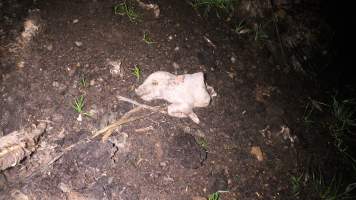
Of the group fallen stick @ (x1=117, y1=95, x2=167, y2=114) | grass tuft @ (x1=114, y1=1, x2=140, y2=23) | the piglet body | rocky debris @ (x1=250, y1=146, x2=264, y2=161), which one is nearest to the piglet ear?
the piglet body

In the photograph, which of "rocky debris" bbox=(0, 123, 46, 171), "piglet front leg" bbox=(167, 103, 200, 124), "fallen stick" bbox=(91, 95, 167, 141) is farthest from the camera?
"piglet front leg" bbox=(167, 103, 200, 124)

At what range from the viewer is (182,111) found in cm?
222

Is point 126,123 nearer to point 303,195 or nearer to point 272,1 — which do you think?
point 303,195

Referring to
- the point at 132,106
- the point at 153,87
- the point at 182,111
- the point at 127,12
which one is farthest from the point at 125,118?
the point at 127,12

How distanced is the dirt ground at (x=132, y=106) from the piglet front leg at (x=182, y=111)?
40 millimetres

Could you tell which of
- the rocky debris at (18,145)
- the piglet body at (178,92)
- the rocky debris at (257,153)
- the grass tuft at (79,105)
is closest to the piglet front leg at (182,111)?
the piglet body at (178,92)

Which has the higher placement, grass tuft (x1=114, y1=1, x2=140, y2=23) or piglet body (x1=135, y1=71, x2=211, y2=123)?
grass tuft (x1=114, y1=1, x2=140, y2=23)

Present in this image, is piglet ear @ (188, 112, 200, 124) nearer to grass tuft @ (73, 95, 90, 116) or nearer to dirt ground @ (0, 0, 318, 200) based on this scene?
dirt ground @ (0, 0, 318, 200)

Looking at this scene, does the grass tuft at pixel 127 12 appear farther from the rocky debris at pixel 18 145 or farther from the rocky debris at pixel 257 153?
the rocky debris at pixel 257 153

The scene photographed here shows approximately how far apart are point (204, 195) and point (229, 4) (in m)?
1.82

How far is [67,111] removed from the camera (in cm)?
212

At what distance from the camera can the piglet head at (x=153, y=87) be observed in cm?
225

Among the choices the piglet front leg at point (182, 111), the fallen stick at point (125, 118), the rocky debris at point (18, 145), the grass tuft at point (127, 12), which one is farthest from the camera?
the grass tuft at point (127, 12)

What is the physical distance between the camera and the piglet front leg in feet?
7.25
